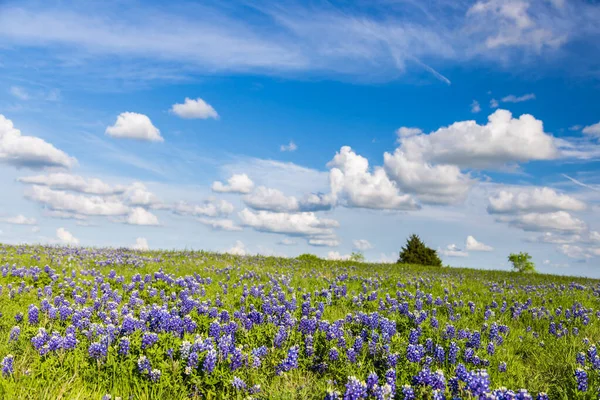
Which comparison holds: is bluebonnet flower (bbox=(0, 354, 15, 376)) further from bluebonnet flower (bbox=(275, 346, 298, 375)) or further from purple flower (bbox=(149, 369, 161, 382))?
bluebonnet flower (bbox=(275, 346, 298, 375))

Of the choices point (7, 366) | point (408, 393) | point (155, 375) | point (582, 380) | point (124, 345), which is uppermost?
point (582, 380)

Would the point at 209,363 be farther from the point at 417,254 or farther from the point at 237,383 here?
the point at 417,254

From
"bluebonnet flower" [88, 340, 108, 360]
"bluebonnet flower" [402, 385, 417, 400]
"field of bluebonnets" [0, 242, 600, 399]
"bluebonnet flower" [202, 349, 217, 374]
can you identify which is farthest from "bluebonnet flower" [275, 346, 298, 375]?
"bluebonnet flower" [88, 340, 108, 360]

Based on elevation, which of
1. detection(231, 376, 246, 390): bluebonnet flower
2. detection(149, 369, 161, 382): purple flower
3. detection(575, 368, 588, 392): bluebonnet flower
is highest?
detection(575, 368, 588, 392): bluebonnet flower

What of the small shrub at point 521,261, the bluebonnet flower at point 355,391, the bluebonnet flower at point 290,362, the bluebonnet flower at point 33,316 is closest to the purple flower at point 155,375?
the bluebonnet flower at point 290,362

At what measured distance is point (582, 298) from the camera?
15.8 metres

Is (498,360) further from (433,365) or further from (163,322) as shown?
(163,322)

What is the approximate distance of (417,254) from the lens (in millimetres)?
33781

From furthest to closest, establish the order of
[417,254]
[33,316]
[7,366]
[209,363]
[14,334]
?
[417,254] < [33,316] < [14,334] < [7,366] < [209,363]

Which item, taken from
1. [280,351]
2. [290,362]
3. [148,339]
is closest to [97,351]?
[148,339]

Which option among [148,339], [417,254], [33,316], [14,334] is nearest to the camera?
[148,339]

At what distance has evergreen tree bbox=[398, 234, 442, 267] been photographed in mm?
33438

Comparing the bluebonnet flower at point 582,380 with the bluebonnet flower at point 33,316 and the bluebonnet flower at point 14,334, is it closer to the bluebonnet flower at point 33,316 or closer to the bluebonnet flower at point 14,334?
the bluebonnet flower at point 14,334

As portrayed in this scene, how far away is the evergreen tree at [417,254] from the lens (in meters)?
33.4
